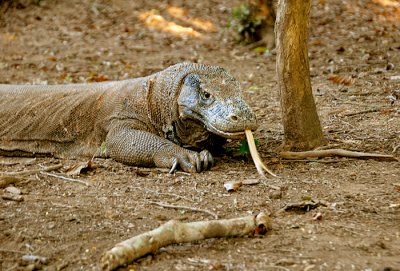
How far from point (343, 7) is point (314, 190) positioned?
819 centimetres

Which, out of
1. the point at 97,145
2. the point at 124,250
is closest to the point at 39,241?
the point at 124,250

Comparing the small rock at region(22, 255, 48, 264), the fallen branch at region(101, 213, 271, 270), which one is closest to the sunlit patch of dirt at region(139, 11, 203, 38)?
the fallen branch at region(101, 213, 271, 270)

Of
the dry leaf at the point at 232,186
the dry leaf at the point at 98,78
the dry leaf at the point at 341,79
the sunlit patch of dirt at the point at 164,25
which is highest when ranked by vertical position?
the dry leaf at the point at 341,79

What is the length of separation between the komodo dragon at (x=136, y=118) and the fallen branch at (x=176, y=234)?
4.22 ft

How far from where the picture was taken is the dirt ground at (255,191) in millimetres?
3129

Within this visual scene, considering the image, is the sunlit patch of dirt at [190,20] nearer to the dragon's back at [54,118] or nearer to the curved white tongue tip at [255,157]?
the dragon's back at [54,118]

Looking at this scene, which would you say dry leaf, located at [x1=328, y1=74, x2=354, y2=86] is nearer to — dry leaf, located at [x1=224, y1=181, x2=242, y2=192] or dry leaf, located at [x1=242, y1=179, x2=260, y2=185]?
dry leaf, located at [x1=242, y1=179, x2=260, y2=185]

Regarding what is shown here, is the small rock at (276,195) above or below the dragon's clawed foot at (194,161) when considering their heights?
above

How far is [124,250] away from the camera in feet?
9.68

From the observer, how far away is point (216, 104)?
477 cm

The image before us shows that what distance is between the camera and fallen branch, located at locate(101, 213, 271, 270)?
9.62ft

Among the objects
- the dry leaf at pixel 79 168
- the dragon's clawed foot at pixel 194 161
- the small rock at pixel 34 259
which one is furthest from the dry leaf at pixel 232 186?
the small rock at pixel 34 259

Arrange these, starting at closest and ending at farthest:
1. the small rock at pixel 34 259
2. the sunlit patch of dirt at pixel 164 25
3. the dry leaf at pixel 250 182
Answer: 1. the small rock at pixel 34 259
2. the dry leaf at pixel 250 182
3. the sunlit patch of dirt at pixel 164 25

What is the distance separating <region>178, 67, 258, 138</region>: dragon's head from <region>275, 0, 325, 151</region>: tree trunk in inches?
14.0
